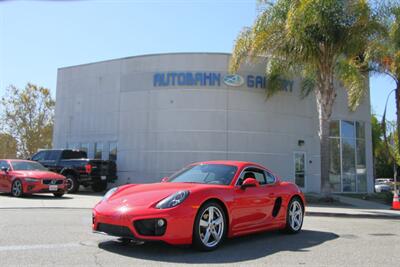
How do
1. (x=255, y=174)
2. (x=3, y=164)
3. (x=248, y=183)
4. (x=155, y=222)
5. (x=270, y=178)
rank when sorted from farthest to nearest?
(x=3, y=164) < (x=270, y=178) < (x=255, y=174) < (x=248, y=183) < (x=155, y=222)

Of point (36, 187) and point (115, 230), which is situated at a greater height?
point (36, 187)

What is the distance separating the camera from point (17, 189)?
1627cm

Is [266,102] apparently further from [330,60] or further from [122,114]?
[122,114]

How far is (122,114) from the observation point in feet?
74.7

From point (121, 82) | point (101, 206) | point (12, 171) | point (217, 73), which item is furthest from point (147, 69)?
point (101, 206)

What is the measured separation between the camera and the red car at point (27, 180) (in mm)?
15969

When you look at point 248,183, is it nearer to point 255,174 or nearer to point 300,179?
point 255,174

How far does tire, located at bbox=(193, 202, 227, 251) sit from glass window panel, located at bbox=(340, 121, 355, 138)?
19357 millimetres

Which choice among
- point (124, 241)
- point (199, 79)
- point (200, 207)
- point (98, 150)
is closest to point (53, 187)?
point (98, 150)

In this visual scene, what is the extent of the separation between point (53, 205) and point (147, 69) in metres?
10.5

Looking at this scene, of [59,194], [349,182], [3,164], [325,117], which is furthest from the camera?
[349,182]

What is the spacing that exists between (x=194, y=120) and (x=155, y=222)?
15.4 m

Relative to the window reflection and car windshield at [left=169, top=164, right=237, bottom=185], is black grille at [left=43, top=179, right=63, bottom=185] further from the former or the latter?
the window reflection

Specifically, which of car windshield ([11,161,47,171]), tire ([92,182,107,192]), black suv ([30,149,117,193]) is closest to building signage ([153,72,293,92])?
black suv ([30,149,117,193])
